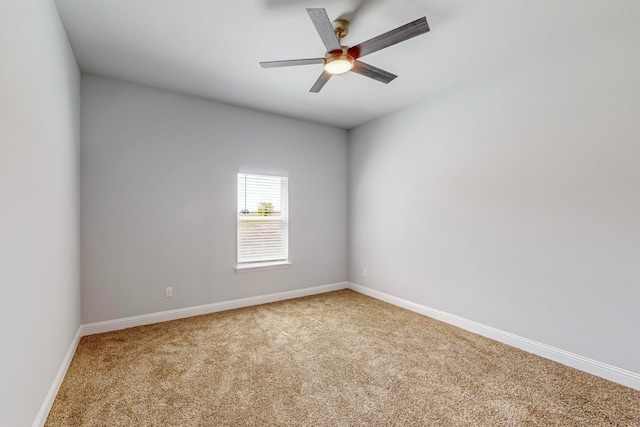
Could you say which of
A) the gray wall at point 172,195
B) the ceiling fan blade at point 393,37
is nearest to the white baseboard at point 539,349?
the gray wall at point 172,195

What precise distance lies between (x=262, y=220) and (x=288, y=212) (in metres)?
0.41

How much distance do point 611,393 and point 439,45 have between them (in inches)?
119

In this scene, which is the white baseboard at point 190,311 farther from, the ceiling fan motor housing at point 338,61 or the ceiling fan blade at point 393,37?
the ceiling fan blade at point 393,37

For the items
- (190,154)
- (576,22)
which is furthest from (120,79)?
(576,22)

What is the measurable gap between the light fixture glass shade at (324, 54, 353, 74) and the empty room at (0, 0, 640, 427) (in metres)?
0.03

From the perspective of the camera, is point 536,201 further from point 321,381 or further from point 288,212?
point 288,212

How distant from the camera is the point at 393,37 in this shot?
6.59 ft

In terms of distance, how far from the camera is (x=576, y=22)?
7.25ft

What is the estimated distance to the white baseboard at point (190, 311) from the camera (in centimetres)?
307

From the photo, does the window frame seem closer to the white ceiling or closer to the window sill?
the window sill

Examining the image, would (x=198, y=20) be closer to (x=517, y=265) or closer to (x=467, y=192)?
(x=467, y=192)

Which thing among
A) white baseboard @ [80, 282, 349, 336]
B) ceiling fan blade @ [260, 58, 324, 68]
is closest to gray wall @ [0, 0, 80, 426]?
white baseboard @ [80, 282, 349, 336]

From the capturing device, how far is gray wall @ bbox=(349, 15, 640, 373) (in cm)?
223

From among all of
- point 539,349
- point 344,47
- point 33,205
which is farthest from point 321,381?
point 344,47
